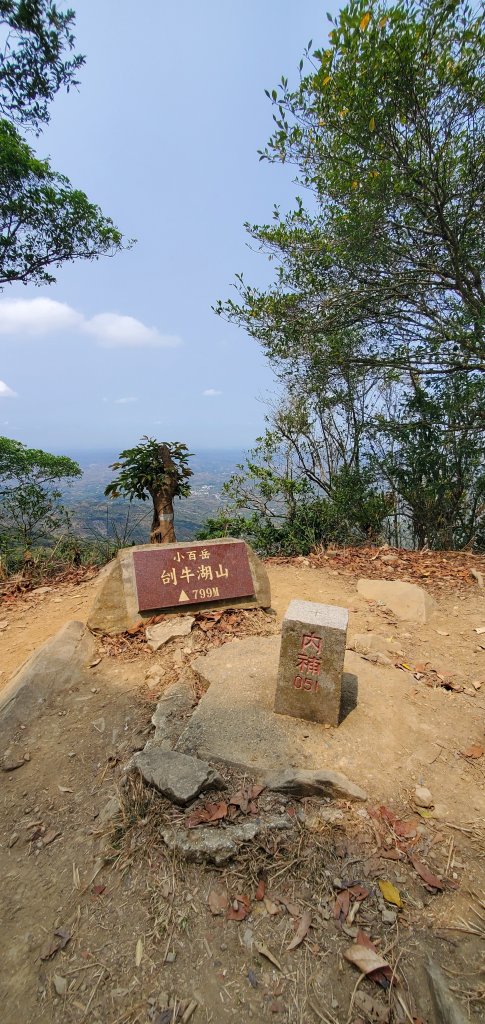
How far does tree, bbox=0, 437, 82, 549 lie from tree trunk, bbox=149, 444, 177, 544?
3290mm

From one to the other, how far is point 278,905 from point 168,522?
460 centimetres

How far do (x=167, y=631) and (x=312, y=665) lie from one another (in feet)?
5.91

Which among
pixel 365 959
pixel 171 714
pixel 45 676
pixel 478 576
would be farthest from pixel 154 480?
pixel 365 959

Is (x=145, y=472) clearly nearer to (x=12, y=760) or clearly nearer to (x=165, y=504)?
(x=165, y=504)

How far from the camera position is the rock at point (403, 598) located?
4.91 m

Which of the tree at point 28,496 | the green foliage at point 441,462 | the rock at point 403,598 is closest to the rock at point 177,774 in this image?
the rock at point 403,598

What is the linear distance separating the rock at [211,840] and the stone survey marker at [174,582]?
240 cm

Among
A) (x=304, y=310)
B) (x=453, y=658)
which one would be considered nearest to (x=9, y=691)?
(x=453, y=658)

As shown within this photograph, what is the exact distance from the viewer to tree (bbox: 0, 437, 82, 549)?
8203 millimetres

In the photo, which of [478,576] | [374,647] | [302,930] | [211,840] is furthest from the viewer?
[478,576]

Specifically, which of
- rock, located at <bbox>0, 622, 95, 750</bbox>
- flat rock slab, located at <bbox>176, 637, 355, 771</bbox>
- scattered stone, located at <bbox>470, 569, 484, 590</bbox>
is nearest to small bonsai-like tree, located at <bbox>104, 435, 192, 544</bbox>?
rock, located at <bbox>0, 622, 95, 750</bbox>

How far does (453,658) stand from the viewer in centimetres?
406

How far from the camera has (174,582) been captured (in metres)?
4.50

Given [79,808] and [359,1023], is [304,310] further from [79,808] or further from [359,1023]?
[359,1023]
